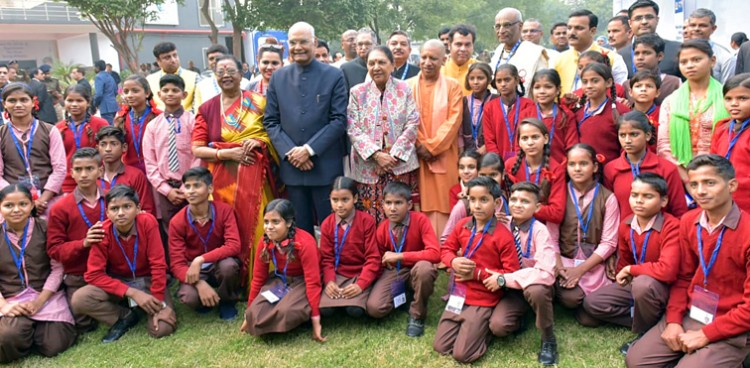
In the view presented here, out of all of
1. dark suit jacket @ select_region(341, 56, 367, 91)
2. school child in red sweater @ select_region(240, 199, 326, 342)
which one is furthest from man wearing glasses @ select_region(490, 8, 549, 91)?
school child in red sweater @ select_region(240, 199, 326, 342)

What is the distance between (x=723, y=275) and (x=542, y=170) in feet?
4.06

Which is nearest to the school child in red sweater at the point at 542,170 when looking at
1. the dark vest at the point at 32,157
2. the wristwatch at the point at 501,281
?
the wristwatch at the point at 501,281

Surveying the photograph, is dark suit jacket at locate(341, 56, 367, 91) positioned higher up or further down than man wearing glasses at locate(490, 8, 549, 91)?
further down

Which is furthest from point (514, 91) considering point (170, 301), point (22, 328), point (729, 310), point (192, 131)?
point (22, 328)

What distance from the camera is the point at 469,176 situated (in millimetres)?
4262

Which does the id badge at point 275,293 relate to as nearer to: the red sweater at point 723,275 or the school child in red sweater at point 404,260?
the school child in red sweater at point 404,260

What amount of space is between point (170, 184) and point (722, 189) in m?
3.76

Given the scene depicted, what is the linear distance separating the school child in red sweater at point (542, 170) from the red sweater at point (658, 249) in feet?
1.42

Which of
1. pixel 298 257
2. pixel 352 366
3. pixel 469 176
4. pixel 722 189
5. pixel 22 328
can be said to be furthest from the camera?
pixel 469 176

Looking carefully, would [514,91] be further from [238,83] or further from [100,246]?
[100,246]

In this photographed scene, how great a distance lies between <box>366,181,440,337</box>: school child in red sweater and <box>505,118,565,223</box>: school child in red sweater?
78 centimetres

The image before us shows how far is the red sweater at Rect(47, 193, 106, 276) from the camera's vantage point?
4043mm

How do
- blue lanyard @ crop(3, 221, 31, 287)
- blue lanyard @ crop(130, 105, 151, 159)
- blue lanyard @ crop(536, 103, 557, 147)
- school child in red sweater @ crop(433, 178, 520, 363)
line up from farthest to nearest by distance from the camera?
1. blue lanyard @ crop(130, 105, 151, 159)
2. blue lanyard @ crop(536, 103, 557, 147)
3. blue lanyard @ crop(3, 221, 31, 287)
4. school child in red sweater @ crop(433, 178, 520, 363)

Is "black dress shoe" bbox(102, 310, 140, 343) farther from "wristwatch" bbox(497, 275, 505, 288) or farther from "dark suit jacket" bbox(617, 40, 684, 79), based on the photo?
"dark suit jacket" bbox(617, 40, 684, 79)
